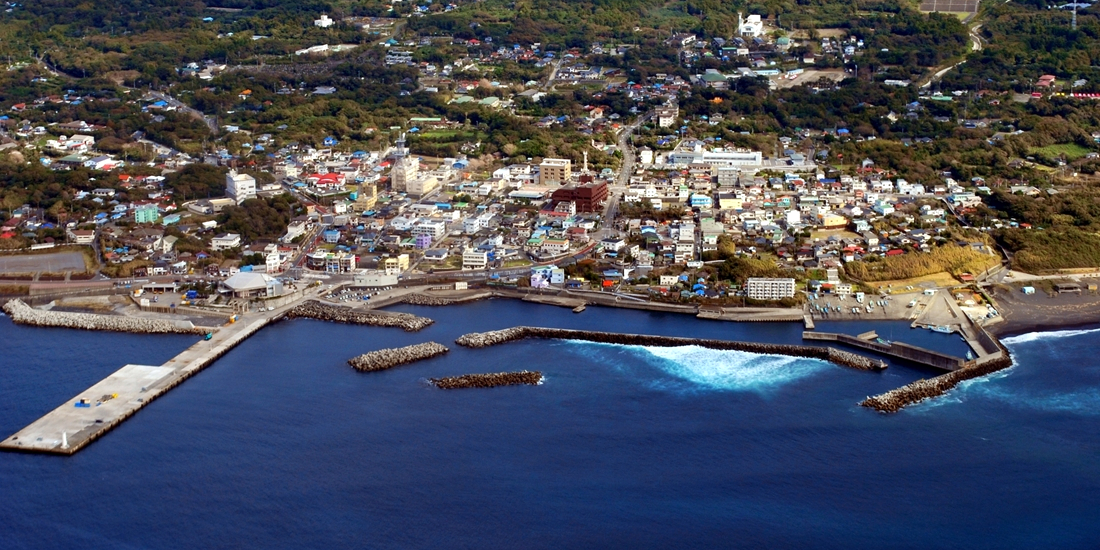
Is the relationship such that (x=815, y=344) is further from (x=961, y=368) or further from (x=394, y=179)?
(x=394, y=179)

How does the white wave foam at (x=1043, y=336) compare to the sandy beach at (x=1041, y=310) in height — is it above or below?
below

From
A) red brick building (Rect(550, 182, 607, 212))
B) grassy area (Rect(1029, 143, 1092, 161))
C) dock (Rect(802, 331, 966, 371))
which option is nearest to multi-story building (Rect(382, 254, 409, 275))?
red brick building (Rect(550, 182, 607, 212))

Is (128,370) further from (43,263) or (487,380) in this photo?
(43,263)

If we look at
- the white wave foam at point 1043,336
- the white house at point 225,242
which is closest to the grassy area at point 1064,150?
the white wave foam at point 1043,336

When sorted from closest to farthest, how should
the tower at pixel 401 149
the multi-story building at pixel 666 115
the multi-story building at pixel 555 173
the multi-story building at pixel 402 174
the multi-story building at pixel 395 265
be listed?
1. the multi-story building at pixel 395 265
2. the multi-story building at pixel 402 174
3. the multi-story building at pixel 555 173
4. the tower at pixel 401 149
5. the multi-story building at pixel 666 115

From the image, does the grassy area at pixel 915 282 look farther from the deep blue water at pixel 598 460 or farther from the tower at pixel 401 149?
the tower at pixel 401 149

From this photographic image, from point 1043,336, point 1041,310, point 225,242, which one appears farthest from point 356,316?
point 1041,310

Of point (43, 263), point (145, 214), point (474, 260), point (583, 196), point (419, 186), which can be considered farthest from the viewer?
point (419, 186)
